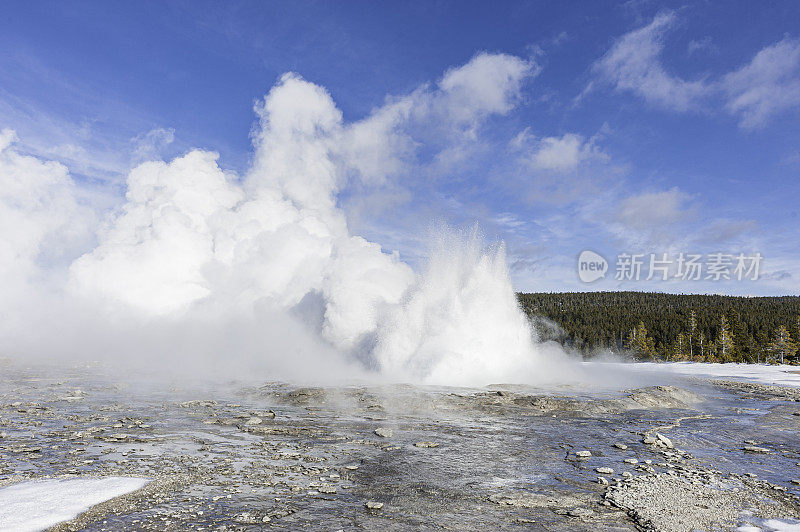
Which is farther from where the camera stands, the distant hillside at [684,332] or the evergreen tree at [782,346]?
the distant hillside at [684,332]

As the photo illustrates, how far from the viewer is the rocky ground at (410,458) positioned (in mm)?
10430

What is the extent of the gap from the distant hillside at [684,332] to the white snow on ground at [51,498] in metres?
100

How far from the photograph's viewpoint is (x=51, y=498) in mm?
10539

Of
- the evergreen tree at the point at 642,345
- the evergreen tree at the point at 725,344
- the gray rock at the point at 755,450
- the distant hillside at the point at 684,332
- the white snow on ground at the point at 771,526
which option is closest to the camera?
the white snow on ground at the point at 771,526

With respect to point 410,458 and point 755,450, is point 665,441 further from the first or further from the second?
point 410,458

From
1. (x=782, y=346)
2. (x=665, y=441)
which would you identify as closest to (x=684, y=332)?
(x=782, y=346)

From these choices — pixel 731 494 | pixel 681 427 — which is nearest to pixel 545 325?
pixel 681 427

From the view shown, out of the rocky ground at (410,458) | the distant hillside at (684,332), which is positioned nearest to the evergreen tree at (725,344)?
the distant hillside at (684,332)

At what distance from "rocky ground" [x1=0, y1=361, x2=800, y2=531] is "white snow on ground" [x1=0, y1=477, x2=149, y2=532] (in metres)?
0.45

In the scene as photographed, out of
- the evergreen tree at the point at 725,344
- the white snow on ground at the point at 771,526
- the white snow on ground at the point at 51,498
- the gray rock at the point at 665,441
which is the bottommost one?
the white snow on ground at the point at 51,498

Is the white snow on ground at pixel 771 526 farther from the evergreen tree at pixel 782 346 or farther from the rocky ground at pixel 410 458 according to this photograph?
the evergreen tree at pixel 782 346

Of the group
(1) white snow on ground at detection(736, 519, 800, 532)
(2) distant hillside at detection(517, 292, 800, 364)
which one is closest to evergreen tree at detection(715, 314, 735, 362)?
(2) distant hillside at detection(517, 292, 800, 364)

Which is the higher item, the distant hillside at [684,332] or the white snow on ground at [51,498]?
the distant hillside at [684,332]

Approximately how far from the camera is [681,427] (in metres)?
21.3
